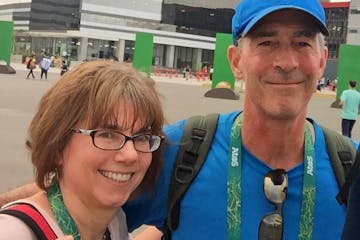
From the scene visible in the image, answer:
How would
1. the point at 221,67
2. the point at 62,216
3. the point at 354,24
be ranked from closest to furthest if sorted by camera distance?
the point at 62,216 < the point at 221,67 < the point at 354,24

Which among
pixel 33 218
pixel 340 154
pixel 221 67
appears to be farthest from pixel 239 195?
pixel 221 67

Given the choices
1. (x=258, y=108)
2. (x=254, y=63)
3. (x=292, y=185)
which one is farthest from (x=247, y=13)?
(x=292, y=185)

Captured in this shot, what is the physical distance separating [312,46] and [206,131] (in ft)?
1.49

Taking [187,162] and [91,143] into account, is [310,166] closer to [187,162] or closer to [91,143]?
[187,162]

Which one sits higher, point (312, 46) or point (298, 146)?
point (312, 46)

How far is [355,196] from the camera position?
4.31ft

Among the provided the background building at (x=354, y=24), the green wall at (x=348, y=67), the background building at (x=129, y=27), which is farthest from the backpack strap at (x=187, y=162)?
the background building at (x=129, y=27)

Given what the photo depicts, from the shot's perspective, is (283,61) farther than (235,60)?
No

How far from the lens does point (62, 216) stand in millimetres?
1573

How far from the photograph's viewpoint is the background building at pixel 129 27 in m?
85.2

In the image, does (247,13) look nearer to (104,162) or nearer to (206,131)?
(206,131)

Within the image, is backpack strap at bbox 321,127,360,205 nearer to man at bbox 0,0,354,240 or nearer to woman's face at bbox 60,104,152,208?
man at bbox 0,0,354,240

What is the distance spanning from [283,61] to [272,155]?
0.32 m

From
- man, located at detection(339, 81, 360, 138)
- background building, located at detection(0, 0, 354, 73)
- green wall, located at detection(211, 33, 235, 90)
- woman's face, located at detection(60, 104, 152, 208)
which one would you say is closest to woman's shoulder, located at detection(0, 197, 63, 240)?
woman's face, located at detection(60, 104, 152, 208)
